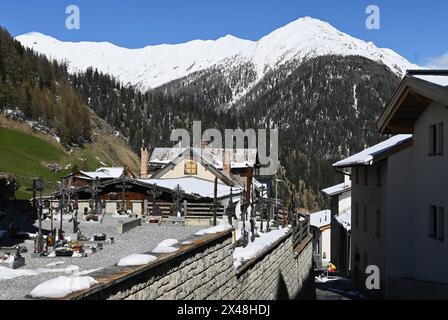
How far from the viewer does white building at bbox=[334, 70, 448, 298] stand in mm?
19172

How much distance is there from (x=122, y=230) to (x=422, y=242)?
11.9 metres

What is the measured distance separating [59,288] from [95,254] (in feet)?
39.1

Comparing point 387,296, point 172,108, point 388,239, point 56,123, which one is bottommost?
point 387,296

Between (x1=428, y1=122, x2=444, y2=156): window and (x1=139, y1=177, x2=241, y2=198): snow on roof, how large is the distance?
21.4 metres

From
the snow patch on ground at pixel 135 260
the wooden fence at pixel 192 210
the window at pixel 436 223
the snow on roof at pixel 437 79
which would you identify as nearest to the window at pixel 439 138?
the snow on roof at pixel 437 79

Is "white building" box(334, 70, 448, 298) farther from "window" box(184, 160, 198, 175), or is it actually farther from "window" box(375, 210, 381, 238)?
"window" box(184, 160, 198, 175)

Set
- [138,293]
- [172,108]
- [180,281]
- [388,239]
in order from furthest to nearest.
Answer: [172,108] < [388,239] < [180,281] < [138,293]

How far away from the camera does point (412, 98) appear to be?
20750 mm

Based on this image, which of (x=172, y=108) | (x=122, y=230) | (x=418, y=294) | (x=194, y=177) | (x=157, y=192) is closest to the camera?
(x=418, y=294)

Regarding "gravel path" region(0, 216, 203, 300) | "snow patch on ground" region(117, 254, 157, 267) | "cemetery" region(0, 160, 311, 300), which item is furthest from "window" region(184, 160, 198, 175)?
"snow patch on ground" region(117, 254, 157, 267)

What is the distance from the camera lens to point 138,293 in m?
8.02
